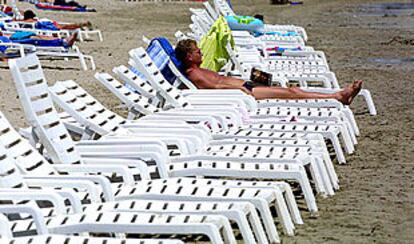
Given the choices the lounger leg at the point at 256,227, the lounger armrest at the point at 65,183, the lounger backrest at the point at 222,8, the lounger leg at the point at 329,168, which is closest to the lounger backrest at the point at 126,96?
the lounger leg at the point at 329,168

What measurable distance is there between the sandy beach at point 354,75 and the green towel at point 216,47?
1009 mm

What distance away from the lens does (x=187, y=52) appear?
350 inches

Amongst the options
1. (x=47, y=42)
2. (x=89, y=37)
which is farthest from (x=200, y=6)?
(x=47, y=42)

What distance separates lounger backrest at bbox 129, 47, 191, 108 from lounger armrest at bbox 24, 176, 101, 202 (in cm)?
291

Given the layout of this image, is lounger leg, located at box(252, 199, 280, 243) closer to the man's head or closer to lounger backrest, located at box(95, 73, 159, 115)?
lounger backrest, located at box(95, 73, 159, 115)

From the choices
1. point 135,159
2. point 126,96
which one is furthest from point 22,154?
point 126,96

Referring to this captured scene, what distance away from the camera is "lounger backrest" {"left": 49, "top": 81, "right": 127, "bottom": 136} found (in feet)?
22.5

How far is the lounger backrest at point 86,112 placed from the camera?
6.86m

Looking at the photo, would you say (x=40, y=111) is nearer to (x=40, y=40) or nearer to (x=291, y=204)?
(x=291, y=204)

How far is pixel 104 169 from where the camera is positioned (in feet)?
18.3

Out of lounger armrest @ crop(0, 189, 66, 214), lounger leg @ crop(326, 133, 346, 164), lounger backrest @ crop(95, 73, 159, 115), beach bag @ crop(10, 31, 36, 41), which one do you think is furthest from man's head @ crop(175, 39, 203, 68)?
beach bag @ crop(10, 31, 36, 41)

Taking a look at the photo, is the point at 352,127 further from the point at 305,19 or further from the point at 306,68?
the point at 305,19

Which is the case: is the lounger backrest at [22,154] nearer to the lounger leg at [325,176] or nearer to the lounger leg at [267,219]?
the lounger leg at [267,219]

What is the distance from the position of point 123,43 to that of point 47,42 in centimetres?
336
